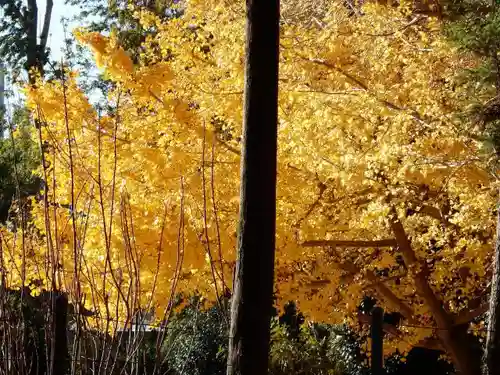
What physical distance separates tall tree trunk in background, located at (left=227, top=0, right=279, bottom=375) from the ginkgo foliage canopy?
2.49 m

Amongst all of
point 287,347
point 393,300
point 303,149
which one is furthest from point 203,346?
point 303,149

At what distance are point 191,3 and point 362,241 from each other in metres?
3.25

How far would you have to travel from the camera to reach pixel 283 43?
7.90 meters

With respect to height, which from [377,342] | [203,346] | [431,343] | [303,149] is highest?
[303,149]

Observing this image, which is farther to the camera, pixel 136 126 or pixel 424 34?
pixel 136 126

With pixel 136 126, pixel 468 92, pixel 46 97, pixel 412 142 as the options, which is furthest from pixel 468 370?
pixel 46 97

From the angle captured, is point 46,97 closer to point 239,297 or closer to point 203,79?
point 203,79

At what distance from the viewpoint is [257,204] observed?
15.0 ft

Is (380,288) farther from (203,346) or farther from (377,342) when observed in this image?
(203,346)

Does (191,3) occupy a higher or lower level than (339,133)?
higher

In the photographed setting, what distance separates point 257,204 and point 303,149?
2981mm

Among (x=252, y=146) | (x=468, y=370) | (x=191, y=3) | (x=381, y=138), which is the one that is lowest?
(x=468, y=370)

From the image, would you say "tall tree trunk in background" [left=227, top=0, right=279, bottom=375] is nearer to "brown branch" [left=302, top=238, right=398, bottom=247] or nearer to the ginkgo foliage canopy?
the ginkgo foliage canopy

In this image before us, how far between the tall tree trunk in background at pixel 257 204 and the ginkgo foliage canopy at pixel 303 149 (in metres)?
2.49
